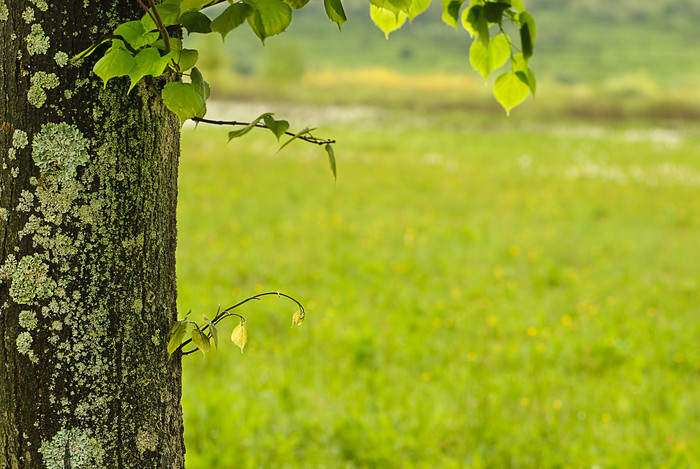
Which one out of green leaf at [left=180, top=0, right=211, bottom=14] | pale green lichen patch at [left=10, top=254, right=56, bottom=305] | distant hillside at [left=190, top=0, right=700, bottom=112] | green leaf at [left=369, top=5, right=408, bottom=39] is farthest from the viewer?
distant hillside at [left=190, top=0, right=700, bottom=112]

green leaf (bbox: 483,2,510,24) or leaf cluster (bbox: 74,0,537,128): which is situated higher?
green leaf (bbox: 483,2,510,24)

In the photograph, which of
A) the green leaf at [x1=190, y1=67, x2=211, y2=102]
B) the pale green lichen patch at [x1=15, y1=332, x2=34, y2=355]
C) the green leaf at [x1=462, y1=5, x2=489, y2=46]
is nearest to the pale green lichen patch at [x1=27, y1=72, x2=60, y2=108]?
the green leaf at [x1=190, y1=67, x2=211, y2=102]

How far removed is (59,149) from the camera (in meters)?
1.52

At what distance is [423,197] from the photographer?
14.9 metres

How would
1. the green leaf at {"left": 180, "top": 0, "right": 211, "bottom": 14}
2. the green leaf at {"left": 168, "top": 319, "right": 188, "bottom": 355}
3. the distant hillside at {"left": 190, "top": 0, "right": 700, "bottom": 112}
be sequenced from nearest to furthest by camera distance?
the green leaf at {"left": 180, "top": 0, "right": 211, "bottom": 14}, the green leaf at {"left": 168, "top": 319, "right": 188, "bottom": 355}, the distant hillside at {"left": 190, "top": 0, "right": 700, "bottom": 112}

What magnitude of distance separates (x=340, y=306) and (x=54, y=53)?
6.34 meters

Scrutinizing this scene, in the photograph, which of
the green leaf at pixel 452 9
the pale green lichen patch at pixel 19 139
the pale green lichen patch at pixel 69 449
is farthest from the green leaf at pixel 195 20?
the pale green lichen patch at pixel 69 449

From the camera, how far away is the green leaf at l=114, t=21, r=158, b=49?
1.40 metres

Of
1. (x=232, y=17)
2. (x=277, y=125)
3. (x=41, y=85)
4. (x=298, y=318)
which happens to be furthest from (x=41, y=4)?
(x=298, y=318)

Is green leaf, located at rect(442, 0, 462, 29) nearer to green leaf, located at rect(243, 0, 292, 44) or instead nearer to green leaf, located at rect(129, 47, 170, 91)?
green leaf, located at rect(243, 0, 292, 44)

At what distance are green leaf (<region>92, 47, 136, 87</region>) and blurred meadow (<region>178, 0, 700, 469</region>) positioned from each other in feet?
11.3

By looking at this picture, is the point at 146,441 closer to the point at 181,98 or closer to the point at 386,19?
the point at 181,98

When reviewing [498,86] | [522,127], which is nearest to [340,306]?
[498,86]

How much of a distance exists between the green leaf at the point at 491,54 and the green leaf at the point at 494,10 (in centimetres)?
12
